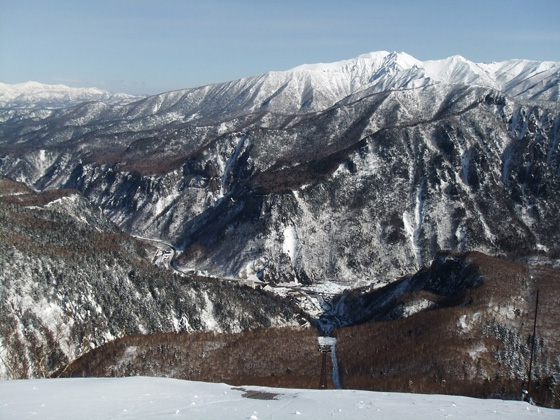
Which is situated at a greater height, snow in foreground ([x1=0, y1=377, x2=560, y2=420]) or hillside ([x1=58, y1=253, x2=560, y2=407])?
snow in foreground ([x1=0, y1=377, x2=560, y2=420])

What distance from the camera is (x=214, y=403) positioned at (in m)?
25.9

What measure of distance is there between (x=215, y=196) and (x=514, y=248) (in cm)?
10501

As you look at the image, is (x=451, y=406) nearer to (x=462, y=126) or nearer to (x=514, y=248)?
(x=514, y=248)

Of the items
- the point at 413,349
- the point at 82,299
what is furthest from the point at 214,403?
the point at 82,299

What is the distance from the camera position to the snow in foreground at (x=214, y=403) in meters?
23.2

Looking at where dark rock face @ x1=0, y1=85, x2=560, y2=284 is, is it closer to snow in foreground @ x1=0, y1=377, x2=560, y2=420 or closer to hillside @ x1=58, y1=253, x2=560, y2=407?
hillside @ x1=58, y1=253, x2=560, y2=407

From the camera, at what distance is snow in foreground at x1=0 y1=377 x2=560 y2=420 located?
23156mm

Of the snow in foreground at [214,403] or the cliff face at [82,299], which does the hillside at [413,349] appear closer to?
the cliff face at [82,299]

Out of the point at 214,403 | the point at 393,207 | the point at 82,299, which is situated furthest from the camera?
the point at 393,207

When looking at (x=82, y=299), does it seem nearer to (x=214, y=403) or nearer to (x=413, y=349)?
(x=413, y=349)

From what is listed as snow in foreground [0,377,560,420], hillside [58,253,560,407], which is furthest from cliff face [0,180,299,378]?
snow in foreground [0,377,560,420]

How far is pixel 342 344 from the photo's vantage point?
81062mm

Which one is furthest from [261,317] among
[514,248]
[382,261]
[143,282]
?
[514,248]

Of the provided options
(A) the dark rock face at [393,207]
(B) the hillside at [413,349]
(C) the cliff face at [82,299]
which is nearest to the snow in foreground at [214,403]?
(B) the hillside at [413,349]
